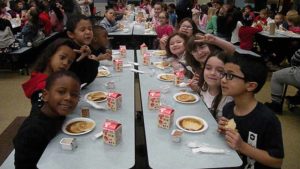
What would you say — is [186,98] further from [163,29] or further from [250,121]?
[163,29]

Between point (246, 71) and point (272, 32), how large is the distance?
489 cm

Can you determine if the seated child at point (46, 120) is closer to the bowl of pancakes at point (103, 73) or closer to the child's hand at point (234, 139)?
the bowl of pancakes at point (103, 73)

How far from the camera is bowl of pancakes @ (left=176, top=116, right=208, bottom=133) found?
1.86m

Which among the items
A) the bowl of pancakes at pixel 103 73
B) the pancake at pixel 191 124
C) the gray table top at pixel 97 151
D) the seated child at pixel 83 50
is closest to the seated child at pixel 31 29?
the seated child at pixel 83 50

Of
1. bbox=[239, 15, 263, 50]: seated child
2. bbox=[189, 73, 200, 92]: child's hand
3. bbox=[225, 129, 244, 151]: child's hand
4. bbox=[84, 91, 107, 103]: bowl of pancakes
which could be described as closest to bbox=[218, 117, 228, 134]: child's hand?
bbox=[225, 129, 244, 151]: child's hand

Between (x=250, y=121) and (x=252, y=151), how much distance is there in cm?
21

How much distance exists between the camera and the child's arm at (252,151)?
1595mm

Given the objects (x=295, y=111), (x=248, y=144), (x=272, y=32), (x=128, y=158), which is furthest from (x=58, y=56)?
(x=272, y=32)

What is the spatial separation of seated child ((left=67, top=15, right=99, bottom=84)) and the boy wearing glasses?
4.79ft

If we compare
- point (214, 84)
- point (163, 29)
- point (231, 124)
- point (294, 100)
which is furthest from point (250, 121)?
point (163, 29)

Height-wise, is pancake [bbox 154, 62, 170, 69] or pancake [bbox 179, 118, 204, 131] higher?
pancake [bbox 154, 62, 170, 69]

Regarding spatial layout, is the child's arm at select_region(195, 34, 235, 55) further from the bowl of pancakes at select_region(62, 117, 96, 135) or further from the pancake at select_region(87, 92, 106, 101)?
the bowl of pancakes at select_region(62, 117, 96, 135)

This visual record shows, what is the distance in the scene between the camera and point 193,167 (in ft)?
4.88

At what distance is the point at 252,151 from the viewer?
161 centimetres
